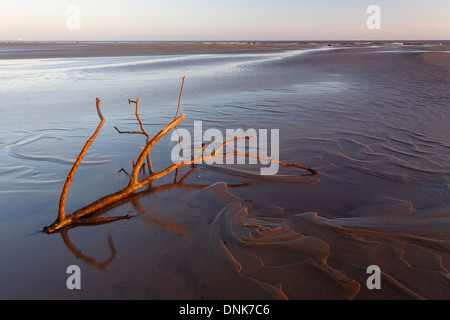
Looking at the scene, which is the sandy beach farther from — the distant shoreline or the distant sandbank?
the distant shoreline

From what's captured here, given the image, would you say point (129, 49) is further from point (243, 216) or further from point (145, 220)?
point (243, 216)

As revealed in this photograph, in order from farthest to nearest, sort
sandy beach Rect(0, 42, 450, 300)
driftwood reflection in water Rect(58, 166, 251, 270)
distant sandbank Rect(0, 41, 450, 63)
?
distant sandbank Rect(0, 41, 450, 63), driftwood reflection in water Rect(58, 166, 251, 270), sandy beach Rect(0, 42, 450, 300)

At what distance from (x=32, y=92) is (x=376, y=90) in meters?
11.7

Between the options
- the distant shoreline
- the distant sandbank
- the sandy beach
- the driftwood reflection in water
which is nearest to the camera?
the sandy beach

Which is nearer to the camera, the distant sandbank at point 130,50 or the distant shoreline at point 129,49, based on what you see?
the distant sandbank at point 130,50

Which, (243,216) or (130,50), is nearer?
(243,216)

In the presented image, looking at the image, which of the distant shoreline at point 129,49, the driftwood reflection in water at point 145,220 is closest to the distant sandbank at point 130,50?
the distant shoreline at point 129,49

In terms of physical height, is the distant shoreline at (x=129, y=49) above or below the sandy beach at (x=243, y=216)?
above

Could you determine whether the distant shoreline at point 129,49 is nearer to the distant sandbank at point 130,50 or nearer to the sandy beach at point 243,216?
the distant sandbank at point 130,50

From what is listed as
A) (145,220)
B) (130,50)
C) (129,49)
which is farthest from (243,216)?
(129,49)

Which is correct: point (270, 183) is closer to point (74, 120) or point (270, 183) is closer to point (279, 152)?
point (279, 152)

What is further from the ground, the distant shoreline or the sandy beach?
the distant shoreline

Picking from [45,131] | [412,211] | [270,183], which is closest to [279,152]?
[270,183]

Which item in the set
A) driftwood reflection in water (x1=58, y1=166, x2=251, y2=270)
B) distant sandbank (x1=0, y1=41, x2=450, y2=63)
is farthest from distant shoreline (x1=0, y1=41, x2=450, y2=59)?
driftwood reflection in water (x1=58, y1=166, x2=251, y2=270)
